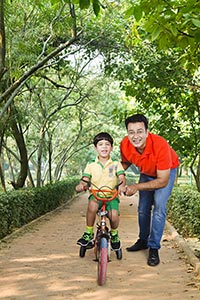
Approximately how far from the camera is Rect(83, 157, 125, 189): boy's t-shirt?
5141 millimetres

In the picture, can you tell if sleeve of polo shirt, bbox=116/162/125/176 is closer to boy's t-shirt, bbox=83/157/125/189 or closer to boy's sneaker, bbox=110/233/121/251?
boy's t-shirt, bbox=83/157/125/189

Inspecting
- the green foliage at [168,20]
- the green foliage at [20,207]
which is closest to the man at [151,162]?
the green foliage at [168,20]

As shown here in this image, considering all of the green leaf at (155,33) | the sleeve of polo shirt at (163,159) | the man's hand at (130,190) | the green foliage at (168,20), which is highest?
the green foliage at (168,20)

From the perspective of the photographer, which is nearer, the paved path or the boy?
the paved path

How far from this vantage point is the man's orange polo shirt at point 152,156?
4832 mm

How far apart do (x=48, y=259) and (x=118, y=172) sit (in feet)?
5.85

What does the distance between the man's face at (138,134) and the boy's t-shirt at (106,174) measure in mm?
410

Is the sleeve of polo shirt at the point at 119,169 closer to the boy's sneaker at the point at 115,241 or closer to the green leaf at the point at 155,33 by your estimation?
the boy's sneaker at the point at 115,241

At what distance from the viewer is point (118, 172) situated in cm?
509

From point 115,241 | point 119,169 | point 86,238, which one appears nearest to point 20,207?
point 86,238

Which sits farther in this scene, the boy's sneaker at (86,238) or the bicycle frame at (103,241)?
the boy's sneaker at (86,238)

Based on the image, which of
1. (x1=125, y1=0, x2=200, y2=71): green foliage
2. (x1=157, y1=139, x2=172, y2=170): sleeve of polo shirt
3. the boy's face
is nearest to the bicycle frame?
the boy's face

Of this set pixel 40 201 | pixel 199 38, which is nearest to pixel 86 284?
pixel 199 38

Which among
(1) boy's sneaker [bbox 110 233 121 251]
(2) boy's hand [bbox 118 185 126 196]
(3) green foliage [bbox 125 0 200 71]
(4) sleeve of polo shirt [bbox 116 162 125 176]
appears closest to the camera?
(3) green foliage [bbox 125 0 200 71]
